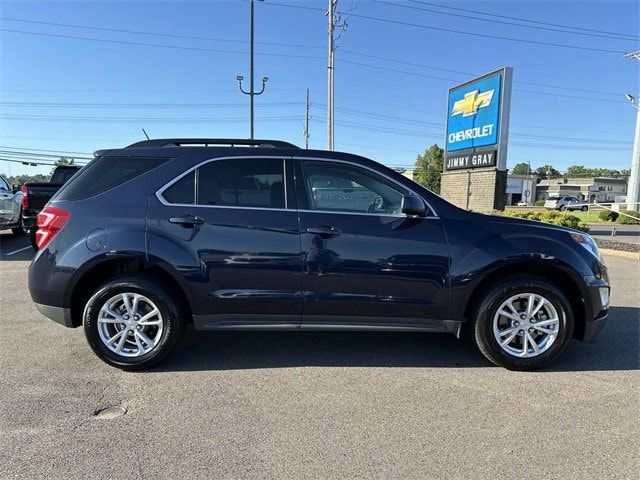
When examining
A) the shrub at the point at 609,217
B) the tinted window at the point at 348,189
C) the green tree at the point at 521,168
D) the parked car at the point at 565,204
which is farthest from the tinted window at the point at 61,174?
the green tree at the point at 521,168

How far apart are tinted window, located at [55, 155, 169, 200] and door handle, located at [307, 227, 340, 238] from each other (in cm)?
142

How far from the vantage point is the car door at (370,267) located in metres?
3.81

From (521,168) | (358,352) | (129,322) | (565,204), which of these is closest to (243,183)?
(129,322)

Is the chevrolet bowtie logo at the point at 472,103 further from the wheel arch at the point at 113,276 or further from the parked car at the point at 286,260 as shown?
the wheel arch at the point at 113,276

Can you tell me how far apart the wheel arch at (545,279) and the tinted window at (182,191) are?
2.53m

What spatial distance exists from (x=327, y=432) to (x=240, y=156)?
2.35 metres

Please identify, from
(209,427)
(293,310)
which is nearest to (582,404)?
(293,310)

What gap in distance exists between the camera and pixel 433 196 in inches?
157

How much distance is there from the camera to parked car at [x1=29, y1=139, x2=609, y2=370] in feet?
12.5

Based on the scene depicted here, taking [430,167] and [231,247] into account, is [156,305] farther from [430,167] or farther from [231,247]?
[430,167]

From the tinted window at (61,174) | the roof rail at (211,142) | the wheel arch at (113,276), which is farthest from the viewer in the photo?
the tinted window at (61,174)

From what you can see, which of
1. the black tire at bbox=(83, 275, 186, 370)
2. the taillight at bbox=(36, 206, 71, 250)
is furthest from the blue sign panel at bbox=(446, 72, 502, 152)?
the taillight at bbox=(36, 206, 71, 250)

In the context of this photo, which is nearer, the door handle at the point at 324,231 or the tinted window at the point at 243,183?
the door handle at the point at 324,231

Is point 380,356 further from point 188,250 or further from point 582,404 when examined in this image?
point 188,250
